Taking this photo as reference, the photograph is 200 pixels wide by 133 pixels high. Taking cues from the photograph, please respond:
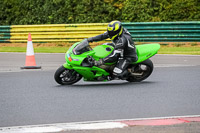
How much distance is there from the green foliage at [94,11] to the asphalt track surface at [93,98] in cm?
1343

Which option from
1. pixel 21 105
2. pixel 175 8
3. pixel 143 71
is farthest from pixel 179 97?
pixel 175 8

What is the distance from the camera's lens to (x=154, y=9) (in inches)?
1059

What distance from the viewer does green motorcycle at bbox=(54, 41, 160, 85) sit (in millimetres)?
9914

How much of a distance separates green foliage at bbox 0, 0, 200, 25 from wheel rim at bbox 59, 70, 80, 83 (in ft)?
53.7

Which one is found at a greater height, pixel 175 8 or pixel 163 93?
pixel 175 8

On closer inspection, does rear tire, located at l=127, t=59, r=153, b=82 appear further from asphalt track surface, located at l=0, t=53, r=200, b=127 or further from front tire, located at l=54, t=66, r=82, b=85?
front tire, located at l=54, t=66, r=82, b=85

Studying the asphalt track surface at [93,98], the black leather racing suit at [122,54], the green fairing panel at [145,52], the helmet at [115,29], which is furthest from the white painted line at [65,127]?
the green fairing panel at [145,52]

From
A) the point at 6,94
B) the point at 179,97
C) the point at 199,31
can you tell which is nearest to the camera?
the point at 179,97

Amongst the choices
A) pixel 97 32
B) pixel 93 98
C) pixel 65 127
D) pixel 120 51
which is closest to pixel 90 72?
pixel 120 51

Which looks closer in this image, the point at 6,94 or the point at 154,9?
the point at 6,94

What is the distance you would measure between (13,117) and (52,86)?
317 cm

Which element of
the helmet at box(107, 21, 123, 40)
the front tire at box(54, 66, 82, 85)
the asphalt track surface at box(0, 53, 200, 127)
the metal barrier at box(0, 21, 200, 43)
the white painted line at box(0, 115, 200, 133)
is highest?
the helmet at box(107, 21, 123, 40)

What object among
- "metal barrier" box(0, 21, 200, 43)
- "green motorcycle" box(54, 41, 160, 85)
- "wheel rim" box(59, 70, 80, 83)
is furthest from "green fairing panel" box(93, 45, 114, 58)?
"metal barrier" box(0, 21, 200, 43)

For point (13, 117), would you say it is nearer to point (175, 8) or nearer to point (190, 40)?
point (190, 40)
